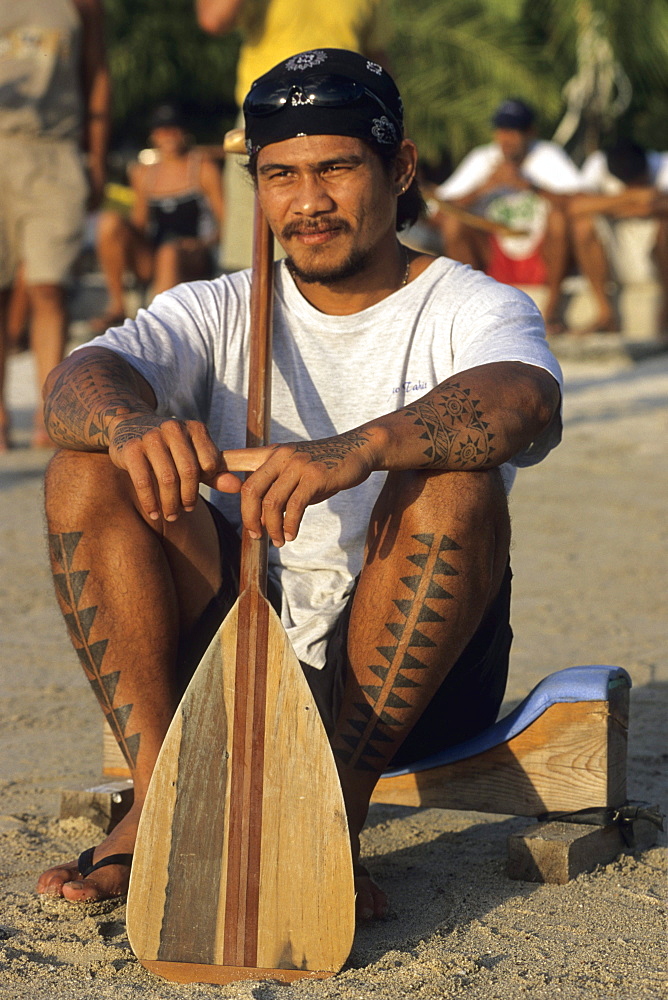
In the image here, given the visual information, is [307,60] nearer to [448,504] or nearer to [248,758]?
[448,504]

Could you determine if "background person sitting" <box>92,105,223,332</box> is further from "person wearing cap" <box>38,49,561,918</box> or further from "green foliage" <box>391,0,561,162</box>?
"person wearing cap" <box>38,49,561,918</box>

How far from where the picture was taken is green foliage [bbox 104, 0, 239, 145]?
47.9 ft

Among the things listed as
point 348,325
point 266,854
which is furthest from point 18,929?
point 348,325

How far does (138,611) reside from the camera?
→ 2355 mm

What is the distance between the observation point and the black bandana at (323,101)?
256cm

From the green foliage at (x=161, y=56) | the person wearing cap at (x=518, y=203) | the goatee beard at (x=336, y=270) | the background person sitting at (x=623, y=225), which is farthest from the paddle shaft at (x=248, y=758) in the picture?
the green foliage at (x=161, y=56)

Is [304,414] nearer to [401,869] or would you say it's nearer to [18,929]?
[401,869]

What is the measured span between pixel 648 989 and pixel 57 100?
199 inches

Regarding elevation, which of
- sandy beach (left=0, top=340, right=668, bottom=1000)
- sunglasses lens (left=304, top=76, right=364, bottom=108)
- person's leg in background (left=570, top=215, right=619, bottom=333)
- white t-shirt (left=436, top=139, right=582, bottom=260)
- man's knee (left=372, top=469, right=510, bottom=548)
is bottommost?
sandy beach (left=0, top=340, right=668, bottom=1000)

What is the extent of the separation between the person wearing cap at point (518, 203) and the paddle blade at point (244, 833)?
796 centimetres

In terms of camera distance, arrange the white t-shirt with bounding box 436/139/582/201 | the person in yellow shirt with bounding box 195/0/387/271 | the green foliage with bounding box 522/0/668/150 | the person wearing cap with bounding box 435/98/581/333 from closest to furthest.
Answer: the person in yellow shirt with bounding box 195/0/387/271 < the person wearing cap with bounding box 435/98/581/333 < the white t-shirt with bounding box 436/139/582/201 < the green foliage with bounding box 522/0/668/150

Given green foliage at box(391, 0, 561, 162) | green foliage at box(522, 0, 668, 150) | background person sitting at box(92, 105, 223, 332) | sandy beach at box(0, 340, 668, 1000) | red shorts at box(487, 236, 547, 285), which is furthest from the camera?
green foliage at box(391, 0, 561, 162)

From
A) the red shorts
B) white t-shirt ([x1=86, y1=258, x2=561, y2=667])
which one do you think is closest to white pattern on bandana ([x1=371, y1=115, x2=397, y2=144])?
white t-shirt ([x1=86, y1=258, x2=561, y2=667])

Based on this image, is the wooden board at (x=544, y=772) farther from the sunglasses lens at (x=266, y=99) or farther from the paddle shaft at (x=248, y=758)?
the sunglasses lens at (x=266, y=99)
